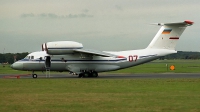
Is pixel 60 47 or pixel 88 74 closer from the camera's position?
pixel 60 47

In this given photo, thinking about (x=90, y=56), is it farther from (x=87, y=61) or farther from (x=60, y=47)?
(x=60, y=47)

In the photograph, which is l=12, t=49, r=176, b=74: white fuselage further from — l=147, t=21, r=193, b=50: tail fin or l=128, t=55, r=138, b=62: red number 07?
l=147, t=21, r=193, b=50: tail fin

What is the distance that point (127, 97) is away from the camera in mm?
17250

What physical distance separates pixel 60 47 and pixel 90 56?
407 cm

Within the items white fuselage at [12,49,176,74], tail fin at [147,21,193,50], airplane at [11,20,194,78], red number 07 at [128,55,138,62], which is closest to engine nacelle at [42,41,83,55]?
airplane at [11,20,194,78]

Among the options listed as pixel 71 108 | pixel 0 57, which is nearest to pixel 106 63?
pixel 71 108

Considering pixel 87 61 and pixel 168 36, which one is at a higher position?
pixel 168 36

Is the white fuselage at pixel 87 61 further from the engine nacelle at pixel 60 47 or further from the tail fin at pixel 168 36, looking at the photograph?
the engine nacelle at pixel 60 47

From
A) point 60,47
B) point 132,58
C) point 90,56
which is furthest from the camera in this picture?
point 132,58

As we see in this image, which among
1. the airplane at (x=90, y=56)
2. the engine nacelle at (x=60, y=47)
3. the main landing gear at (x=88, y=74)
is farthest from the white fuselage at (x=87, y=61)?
the engine nacelle at (x=60, y=47)

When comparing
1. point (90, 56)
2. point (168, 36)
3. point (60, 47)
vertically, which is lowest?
point (90, 56)

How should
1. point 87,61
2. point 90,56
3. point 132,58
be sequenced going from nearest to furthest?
1. point 90,56
2. point 87,61
3. point 132,58

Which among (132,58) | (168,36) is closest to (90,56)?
(132,58)

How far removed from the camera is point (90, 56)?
3947cm
